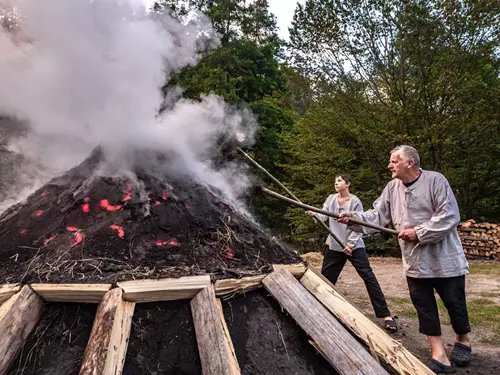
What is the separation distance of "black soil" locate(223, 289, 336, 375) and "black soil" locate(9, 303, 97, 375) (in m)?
0.88

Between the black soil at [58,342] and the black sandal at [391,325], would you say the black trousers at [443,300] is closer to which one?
the black sandal at [391,325]

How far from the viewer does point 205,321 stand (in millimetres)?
2096

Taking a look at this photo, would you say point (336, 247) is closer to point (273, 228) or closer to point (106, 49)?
point (106, 49)

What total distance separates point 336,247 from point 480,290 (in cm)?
364

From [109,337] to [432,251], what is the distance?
2.43 metres

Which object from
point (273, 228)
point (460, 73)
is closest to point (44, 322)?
point (460, 73)

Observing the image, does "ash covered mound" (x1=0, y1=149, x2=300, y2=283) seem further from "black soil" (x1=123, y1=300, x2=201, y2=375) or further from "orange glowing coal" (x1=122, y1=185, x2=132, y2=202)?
"black soil" (x1=123, y1=300, x2=201, y2=375)

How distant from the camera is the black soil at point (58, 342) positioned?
187 cm

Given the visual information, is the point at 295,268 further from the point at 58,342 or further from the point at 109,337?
the point at 58,342

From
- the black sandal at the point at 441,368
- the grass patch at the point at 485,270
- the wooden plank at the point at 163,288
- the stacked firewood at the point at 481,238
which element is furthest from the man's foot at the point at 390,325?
the stacked firewood at the point at 481,238

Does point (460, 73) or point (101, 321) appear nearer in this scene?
point (101, 321)

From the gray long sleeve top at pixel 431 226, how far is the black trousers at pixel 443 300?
9 centimetres

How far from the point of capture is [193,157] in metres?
4.24

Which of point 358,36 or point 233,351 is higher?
point 358,36
